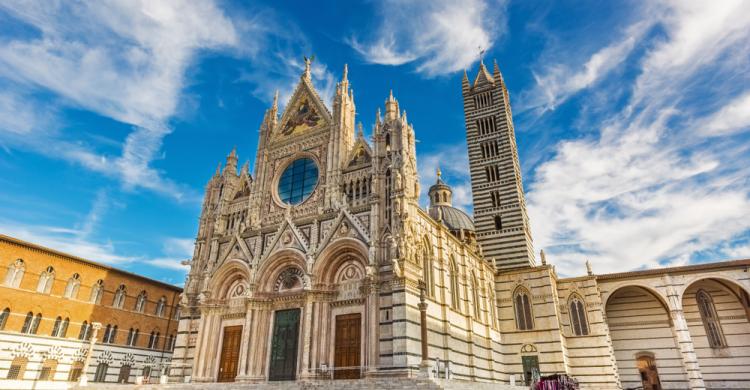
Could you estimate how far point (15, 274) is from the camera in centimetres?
2528

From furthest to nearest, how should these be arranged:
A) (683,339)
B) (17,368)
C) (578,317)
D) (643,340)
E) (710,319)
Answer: (643,340) → (578,317) → (710,319) → (683,339) → (17,368)

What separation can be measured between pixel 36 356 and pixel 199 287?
948 centimetres

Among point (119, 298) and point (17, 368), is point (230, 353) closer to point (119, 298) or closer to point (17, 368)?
point (119, 298)

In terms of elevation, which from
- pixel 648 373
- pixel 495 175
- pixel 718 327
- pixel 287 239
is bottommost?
pixel 648 373

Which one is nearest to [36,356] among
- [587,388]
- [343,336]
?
[343,336]

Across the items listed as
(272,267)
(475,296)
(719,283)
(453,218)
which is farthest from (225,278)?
(719,283)

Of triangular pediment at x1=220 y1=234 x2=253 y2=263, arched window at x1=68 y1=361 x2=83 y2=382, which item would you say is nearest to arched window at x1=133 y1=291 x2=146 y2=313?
arched window at x1=68 y1=361 x2=83 y2=382

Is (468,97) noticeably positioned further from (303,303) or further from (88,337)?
(88,337)

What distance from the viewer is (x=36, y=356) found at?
1001 inches

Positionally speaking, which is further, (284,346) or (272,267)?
(272,267)

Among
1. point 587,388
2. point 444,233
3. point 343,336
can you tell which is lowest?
point 587,388

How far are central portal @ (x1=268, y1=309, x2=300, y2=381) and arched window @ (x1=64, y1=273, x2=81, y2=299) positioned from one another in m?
14.1

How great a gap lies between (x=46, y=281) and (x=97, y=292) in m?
3.29

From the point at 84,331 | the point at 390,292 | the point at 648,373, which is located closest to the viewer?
the point at 390,292
